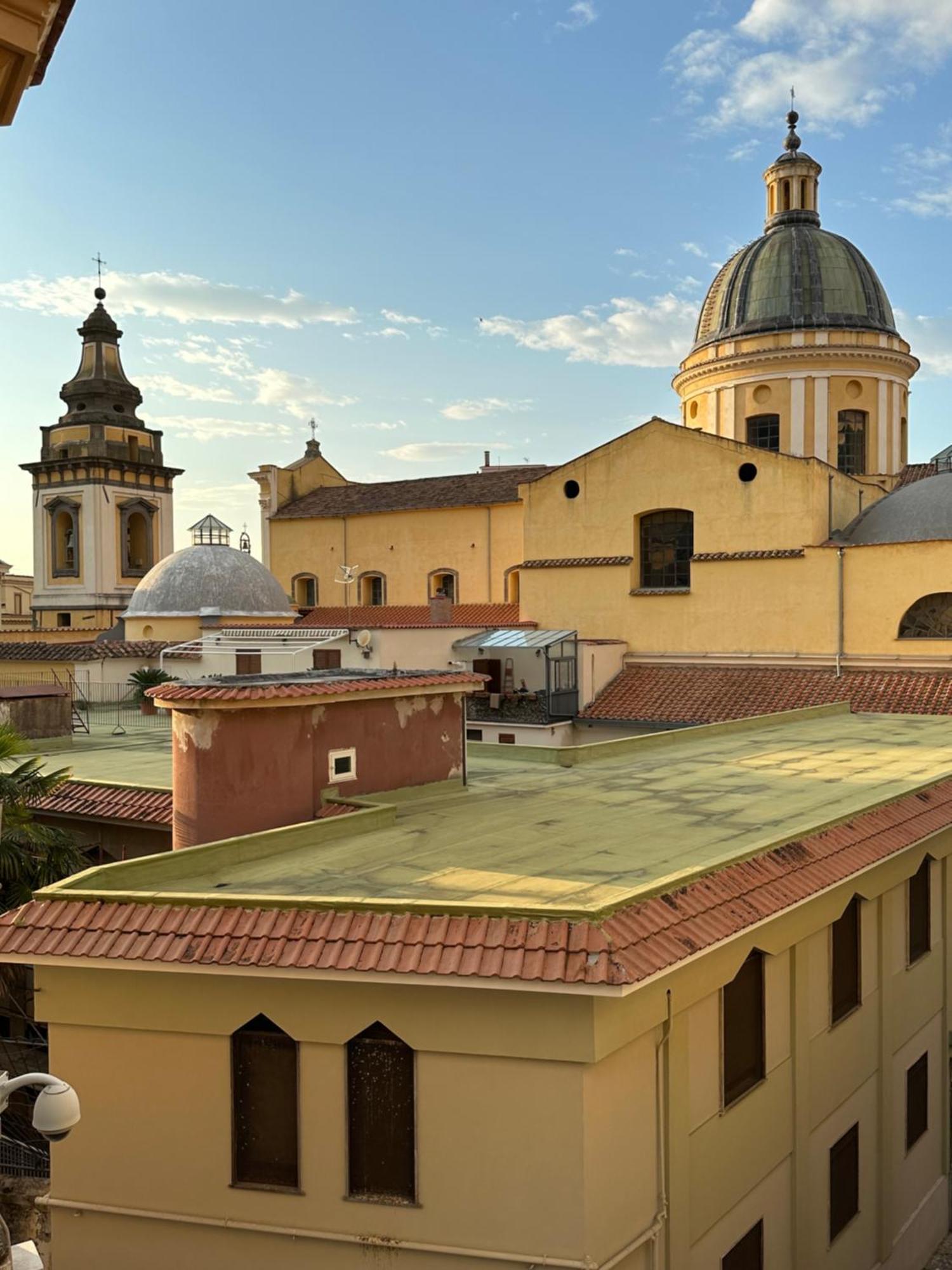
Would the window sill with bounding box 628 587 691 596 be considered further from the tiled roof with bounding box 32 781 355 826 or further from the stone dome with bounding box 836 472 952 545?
the tiled roof with bounding box 32 781 355 826

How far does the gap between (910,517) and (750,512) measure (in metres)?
3.83

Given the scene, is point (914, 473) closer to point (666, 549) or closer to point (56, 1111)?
point (666, 549)

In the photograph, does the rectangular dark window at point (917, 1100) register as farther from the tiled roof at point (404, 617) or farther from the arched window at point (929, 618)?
the tiled roof at point (404, 617)

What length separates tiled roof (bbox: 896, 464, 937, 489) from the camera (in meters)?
32.0

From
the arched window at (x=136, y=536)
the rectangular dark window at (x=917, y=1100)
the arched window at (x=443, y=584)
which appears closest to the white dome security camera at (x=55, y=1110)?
the rectangular dark window at (x=917, y=1100)

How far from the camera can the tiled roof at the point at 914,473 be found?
32.0 metres

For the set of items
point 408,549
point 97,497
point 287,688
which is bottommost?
point 287,688

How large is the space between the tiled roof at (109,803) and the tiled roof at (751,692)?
14.1m

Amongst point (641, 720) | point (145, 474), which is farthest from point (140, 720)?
point (145, 474)

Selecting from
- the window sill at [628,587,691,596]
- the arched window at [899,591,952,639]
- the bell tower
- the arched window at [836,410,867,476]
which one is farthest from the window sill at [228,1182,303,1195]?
the bell tower

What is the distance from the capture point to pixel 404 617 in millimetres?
34469

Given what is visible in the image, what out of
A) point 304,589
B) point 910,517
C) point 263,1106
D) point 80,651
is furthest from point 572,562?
point 263,1106

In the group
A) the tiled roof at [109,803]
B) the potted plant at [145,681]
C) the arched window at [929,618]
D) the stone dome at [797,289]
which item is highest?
the stone dome at [797,289]

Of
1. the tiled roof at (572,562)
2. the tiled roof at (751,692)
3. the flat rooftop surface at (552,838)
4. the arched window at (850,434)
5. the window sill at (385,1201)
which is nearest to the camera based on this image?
the window sill at (385,1201)
